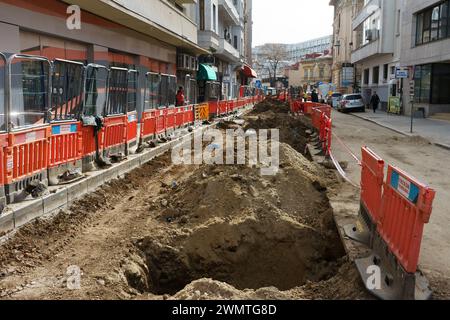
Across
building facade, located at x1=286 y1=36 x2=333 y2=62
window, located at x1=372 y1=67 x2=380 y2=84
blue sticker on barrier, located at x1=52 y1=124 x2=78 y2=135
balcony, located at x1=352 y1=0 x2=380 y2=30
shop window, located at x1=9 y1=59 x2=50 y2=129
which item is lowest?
blue sticker on barrier, located at x1=52 y1=124 x2=78 y2=135

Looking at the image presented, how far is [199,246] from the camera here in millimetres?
6035

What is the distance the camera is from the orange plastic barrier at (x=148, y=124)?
13.3 meters

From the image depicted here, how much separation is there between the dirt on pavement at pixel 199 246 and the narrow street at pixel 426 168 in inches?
40.7

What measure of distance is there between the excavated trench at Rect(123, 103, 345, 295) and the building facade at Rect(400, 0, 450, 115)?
24.6 meters

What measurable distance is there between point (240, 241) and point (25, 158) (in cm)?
339

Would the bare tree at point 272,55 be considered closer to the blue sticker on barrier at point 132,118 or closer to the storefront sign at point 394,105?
the storefront sign at point 394,105

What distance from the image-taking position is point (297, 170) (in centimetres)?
806

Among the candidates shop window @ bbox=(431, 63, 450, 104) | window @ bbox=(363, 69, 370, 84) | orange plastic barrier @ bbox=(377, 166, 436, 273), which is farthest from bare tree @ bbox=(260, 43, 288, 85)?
orange plastic barrier @ bbox=(377, 166, 436, 273)

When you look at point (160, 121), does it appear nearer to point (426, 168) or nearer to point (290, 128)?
point (290, 128)

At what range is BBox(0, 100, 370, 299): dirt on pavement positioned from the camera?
4578mm

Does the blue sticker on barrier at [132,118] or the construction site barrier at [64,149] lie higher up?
the blue sticker on barrier at [132,118]

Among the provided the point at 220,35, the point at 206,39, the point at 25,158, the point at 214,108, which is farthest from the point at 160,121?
the point at 220,35

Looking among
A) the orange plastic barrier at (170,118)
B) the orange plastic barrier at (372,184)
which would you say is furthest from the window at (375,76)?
the orange plastic barrier at (372,184)

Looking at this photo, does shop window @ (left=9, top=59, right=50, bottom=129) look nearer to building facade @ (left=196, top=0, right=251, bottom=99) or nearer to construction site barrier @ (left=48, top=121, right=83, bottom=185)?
construction site barrier @ (left=48, top=121, right=83, bottom=185)
